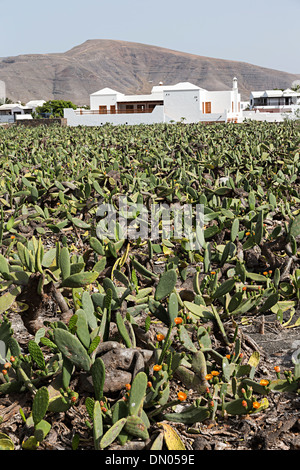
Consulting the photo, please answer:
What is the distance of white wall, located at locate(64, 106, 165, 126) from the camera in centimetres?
3859

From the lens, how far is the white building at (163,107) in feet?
130

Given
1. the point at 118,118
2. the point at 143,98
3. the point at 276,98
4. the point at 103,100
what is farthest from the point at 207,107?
the point at 276,98

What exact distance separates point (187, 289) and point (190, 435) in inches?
56.0


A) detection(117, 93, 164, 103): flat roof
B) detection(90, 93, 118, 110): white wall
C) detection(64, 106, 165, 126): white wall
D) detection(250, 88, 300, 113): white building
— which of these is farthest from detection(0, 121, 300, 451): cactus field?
detection(250, 88, 300, 113): white building

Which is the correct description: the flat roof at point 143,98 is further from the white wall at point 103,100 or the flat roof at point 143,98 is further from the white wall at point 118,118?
the white wall at point 118,118

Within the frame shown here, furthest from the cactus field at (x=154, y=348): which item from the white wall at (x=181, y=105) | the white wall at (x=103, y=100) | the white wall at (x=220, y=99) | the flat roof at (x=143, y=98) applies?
the white wall at (x=103, y=100)

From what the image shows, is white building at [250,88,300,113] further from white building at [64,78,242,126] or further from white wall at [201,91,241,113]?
white wall at [201,91,241,113]

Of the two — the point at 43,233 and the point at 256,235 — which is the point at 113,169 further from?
the point at 256,235

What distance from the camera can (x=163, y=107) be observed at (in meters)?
39.2

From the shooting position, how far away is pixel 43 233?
6.01m

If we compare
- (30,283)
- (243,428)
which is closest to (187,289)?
(30,283)

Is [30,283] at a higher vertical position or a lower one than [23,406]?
higher
